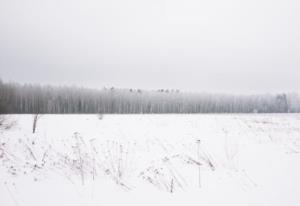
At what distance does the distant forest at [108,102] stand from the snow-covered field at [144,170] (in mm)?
29260

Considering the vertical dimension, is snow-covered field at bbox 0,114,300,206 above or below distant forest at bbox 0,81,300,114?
below

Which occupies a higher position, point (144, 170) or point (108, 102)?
point (108, 102)

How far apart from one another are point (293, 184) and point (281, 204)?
5.16 feet

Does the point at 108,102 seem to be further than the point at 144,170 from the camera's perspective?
Yes

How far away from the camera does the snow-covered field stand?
17.4ft

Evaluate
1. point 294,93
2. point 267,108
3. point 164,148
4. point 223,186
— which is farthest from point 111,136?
point 294,93

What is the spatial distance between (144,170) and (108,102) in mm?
51422

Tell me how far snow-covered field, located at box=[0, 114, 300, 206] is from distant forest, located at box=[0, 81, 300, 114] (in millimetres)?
29260

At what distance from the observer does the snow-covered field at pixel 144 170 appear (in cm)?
529

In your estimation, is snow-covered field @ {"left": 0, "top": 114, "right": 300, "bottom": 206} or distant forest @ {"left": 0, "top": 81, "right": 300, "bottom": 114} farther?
distant forest @ {"left": 0, "top": 81, "right": 300, "bottom": 114}

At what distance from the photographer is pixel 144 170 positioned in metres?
7.68

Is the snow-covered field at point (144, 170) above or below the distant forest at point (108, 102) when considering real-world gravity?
below

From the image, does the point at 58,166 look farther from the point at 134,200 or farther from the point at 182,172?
the point at 182,172

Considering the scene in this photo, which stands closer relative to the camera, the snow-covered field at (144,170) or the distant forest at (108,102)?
the snow-covered field at (144,170)
